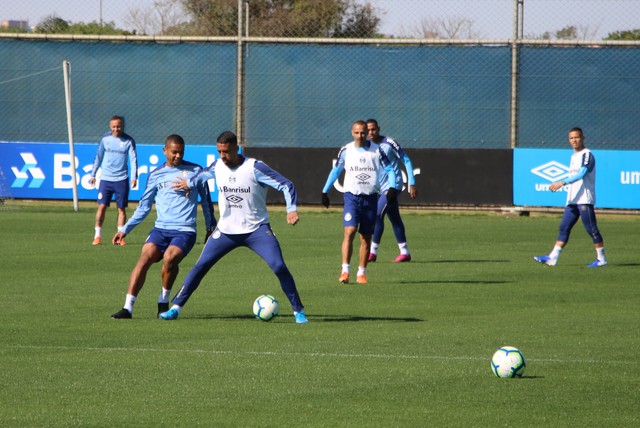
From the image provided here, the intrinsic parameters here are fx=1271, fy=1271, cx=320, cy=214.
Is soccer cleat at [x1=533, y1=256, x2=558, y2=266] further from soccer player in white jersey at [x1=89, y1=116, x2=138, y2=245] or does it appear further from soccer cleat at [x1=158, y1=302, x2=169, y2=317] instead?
soccer cleat at [x1=158, y1=302, x2=169, y2=317]

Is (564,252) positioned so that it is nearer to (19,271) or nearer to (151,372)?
(19,271)

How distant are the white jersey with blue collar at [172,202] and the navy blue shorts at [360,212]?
3.60 metres

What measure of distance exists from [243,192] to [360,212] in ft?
14.4

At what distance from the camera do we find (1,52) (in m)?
34.6

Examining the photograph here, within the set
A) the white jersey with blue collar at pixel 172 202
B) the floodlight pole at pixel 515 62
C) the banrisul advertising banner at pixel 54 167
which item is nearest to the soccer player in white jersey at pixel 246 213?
the white jersey with blue collar at pixel 172 202

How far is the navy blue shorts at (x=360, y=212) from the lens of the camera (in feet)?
55.8

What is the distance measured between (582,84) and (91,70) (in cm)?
1290

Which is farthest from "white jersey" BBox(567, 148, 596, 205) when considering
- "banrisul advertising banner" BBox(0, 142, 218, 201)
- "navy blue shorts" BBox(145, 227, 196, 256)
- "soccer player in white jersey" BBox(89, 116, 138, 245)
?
"banrisul advertising banner" BBox(0, 142, 218, 201)

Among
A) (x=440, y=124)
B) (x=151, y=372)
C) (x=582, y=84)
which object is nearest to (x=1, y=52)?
(x=440, y=124)

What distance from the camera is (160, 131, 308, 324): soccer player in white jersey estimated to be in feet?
42.1

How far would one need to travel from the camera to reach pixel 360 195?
1709 cm

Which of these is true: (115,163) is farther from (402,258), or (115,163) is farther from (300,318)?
(300,318)

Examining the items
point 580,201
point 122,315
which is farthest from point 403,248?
point 122,315

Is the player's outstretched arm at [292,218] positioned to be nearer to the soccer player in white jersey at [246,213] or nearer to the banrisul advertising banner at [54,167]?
the soccer player in white jersey at [246,213]
